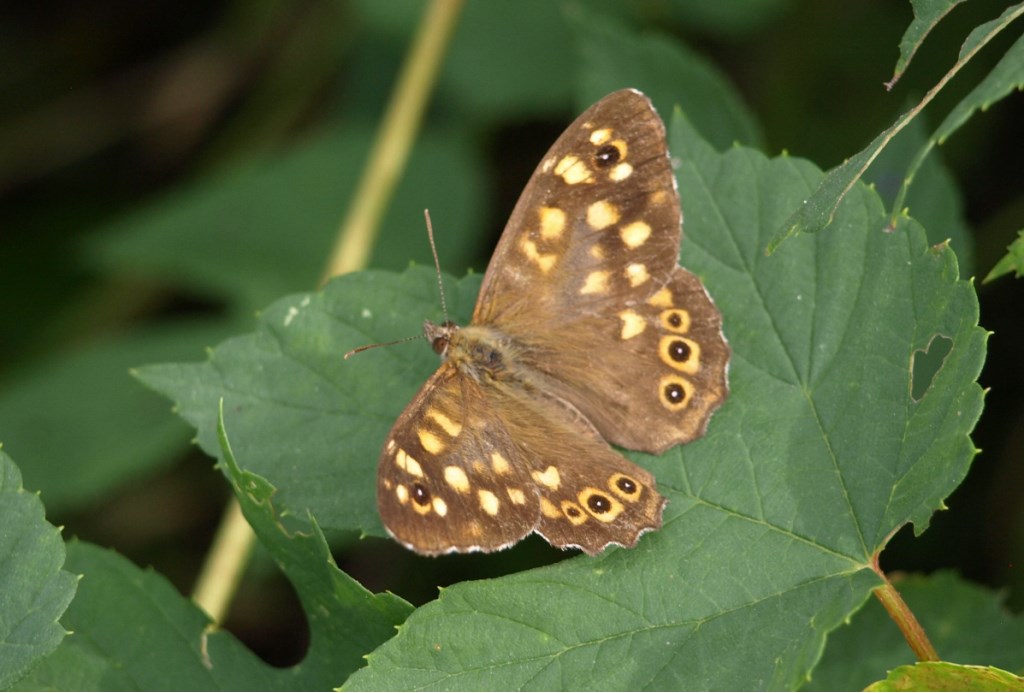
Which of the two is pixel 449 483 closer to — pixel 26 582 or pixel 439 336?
pixel 439 336

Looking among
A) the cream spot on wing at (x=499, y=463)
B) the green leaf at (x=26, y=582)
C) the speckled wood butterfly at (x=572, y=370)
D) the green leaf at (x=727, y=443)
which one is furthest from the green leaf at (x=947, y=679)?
the green leaf at (x=26, y=582)

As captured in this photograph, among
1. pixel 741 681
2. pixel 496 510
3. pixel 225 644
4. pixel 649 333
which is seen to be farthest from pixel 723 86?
pixel 225 644

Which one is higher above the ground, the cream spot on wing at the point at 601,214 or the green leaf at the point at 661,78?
the green leaf at the point at 661,78

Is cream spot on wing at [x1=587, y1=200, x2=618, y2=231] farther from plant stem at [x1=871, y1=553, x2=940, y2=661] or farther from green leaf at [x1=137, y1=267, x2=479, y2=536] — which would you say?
plant stem at [x1=871, y1=553, x2=940, y2=661]

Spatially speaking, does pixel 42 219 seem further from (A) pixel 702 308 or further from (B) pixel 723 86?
(A) pixel 702 308

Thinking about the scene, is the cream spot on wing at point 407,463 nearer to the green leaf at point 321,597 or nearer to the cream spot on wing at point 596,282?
the green leaf at point 321,597

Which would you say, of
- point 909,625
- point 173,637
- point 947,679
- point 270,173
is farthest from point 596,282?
point 270,173
